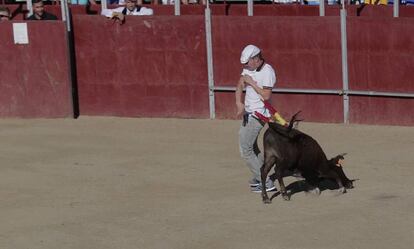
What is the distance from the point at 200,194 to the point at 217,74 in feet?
18.7

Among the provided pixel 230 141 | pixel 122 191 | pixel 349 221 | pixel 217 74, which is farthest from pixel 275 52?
pixel 349 221

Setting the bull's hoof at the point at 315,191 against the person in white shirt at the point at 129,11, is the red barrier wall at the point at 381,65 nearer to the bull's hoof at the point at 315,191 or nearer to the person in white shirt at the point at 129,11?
the person in white shirt at the point at 129,11

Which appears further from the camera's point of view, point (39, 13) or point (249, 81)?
point (39, 13)

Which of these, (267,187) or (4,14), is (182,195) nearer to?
(267,187)

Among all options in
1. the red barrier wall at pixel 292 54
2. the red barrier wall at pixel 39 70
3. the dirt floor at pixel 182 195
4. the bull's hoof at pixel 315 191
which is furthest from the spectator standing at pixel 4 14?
the bull's hoof at pixel 315 191

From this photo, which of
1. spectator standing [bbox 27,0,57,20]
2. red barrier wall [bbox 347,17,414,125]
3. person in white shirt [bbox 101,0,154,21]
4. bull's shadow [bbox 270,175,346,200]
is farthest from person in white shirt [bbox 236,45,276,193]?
spectator standing [bbox 27,0,57,20]

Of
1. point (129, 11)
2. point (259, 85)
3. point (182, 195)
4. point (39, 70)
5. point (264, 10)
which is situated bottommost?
point (182, 195)

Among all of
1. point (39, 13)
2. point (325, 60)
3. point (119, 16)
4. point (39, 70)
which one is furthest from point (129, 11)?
point (325, 60)

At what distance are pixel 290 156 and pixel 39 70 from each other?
8.04 m

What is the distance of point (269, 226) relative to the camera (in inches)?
358

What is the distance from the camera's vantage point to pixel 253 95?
33.1ft

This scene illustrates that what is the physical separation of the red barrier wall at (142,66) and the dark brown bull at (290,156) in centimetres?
620

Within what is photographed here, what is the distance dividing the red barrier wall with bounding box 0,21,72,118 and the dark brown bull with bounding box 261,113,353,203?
299 inches

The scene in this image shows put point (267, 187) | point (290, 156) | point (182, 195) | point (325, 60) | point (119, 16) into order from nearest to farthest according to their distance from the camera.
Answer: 1. point (290, 156)
2. point (267, 187)
3. point (182, 195)
4. point (325, 60)
5. point (119, 16)
